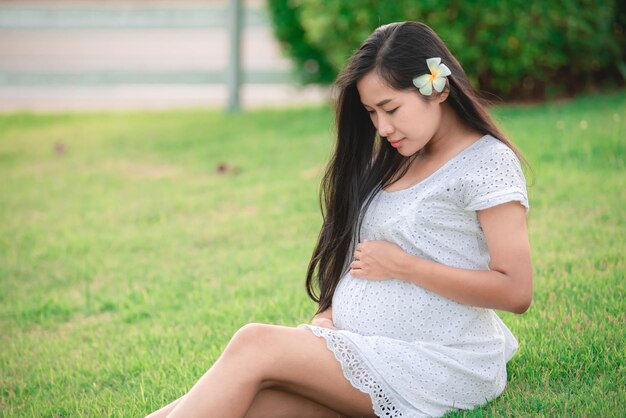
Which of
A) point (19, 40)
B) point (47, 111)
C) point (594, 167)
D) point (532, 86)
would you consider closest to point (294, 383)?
point (594, 167)

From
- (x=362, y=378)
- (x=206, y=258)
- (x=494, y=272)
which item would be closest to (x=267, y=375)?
(x=362, y=378)

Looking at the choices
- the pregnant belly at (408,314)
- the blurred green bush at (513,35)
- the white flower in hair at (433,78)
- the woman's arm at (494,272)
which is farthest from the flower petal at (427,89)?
the blurred green bush at (513,35)

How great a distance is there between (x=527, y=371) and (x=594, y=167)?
284 cm

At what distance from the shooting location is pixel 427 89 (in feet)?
8.38

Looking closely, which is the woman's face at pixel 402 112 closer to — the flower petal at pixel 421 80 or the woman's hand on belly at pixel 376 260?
the flower petal at pixel 421 80

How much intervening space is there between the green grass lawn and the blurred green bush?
0.47 meters

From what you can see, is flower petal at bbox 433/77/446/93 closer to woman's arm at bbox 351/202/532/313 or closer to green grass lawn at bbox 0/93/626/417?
woman's arm at bbox 351/202/532/313

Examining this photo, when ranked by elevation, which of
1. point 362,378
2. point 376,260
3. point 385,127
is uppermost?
point 385,127

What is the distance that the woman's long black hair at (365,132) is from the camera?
259 centimetres

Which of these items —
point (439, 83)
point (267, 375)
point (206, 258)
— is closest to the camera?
point (267, 375)

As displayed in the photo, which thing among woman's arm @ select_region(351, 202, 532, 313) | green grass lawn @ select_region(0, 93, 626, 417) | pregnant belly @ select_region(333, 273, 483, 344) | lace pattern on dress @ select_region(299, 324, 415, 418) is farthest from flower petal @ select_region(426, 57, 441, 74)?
green grass lawn @ select_region(0, 93, 626, 417)

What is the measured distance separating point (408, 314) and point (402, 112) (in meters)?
0.63

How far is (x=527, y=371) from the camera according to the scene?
9.82 feet

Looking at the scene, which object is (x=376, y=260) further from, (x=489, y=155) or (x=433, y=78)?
(x=433, y=78)
